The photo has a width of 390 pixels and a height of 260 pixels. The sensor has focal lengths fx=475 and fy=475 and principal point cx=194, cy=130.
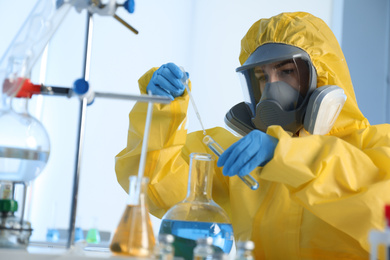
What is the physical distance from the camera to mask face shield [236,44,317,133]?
1.62 meters

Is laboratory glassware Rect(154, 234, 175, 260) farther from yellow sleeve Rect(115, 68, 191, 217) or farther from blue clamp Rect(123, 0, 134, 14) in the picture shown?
yellow sleeve Rect(115, 68, 191, 217)

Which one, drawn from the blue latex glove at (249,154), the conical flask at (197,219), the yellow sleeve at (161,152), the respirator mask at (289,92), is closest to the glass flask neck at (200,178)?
the conical flask at (197,219)

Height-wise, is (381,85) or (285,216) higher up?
(381,85)

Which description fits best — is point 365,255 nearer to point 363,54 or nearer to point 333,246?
point 333,246

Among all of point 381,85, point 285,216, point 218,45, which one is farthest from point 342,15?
point 285,216

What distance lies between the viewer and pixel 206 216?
105 centimetres

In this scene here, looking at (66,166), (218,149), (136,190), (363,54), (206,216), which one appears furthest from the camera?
(66,166)

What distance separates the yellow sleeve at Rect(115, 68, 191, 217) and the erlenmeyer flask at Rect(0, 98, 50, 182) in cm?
62

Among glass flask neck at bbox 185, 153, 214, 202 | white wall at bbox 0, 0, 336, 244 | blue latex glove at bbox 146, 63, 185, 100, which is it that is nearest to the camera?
glass flask neck at bbox 185, 153, 214, 202

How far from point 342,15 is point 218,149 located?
2256 millimetres

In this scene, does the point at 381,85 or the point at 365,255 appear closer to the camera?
the point at 365,255

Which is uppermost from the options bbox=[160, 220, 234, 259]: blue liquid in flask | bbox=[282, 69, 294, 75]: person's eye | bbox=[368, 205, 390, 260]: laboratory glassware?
bbox=[282, 69, 294, 75]: person's eye

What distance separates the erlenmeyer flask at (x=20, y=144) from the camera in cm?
88

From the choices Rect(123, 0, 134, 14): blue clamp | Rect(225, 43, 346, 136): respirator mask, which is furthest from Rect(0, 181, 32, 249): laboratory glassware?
Rect(225, 43, 346, 136): respirator mask
